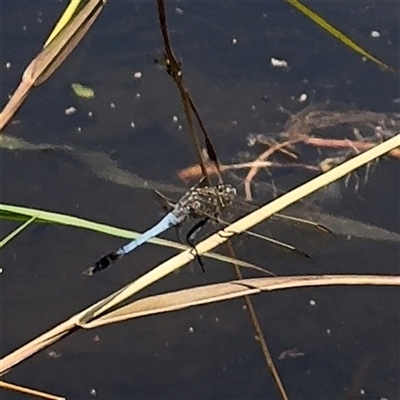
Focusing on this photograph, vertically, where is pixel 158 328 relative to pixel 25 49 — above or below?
below

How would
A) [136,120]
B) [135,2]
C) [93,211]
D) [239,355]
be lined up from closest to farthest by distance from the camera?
[239,355] → [93,211] → [136,120] → [135,2]

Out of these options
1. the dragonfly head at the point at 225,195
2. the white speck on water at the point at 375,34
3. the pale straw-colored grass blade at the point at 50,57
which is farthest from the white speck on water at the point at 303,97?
the pale straw-colored grass blade at the point at 50,57

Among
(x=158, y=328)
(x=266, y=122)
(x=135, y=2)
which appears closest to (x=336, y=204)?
(x=266, y=122)

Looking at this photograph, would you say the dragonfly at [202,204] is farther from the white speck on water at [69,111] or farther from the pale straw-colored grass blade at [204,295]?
the white speck on water at [69,111]

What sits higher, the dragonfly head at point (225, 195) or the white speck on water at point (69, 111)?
the white speck on water at point (69, 111)

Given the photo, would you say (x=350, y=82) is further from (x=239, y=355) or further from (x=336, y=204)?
(x=239, y=355)

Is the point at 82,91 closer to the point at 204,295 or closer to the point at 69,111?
the point at 69,111

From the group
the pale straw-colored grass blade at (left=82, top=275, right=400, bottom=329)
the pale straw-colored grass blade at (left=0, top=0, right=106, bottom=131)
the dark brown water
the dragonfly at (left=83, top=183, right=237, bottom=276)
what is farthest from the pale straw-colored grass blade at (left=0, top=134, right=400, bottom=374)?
the dark brown water

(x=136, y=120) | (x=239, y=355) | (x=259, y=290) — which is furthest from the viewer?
(x=136, y=120)

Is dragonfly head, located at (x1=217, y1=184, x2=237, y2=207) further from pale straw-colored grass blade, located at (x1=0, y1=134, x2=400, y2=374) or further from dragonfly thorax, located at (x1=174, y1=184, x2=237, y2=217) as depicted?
pale straw-colored grass blade, located at (x1=0, y1=134, x2=400, y2=374)
